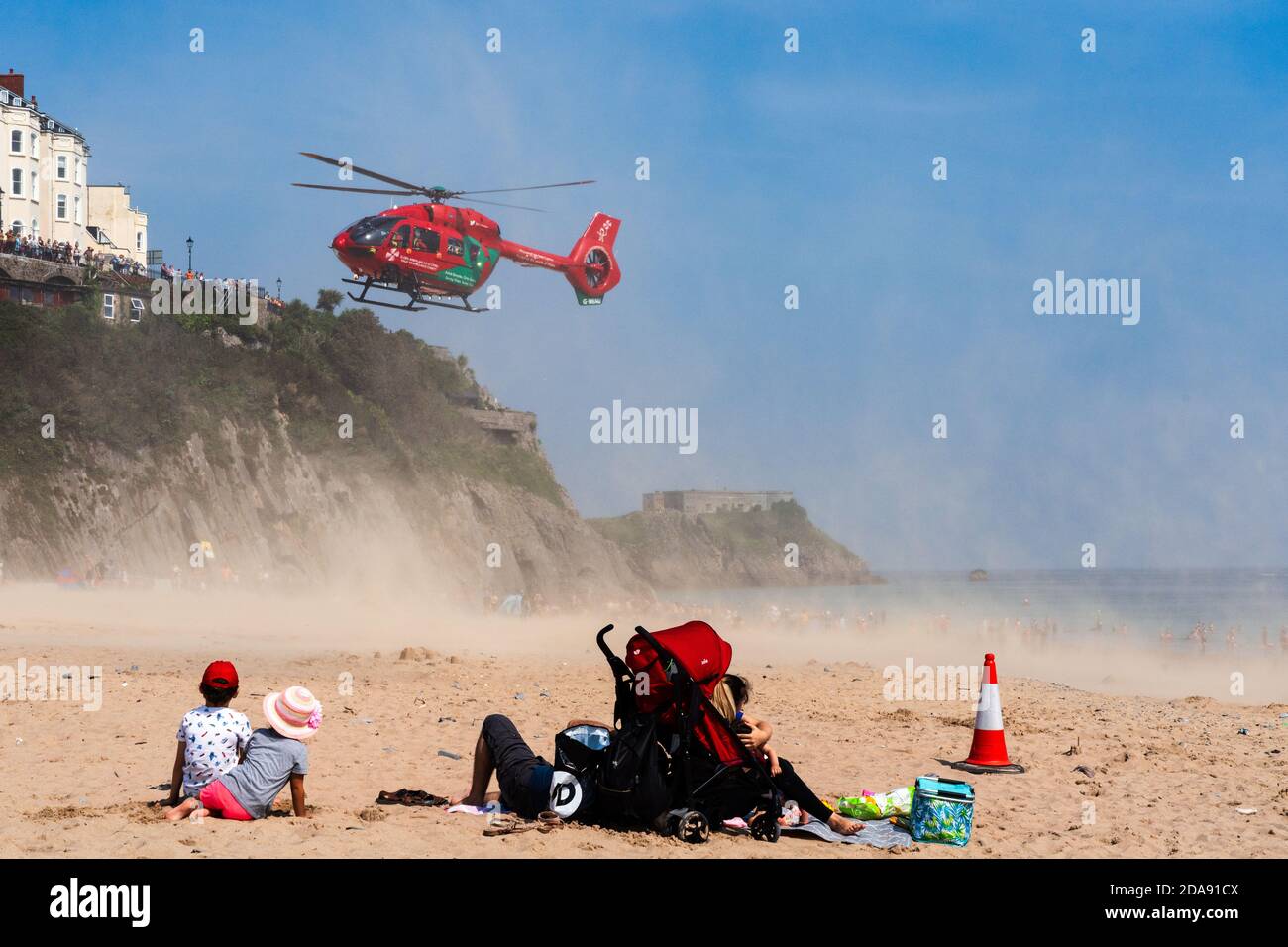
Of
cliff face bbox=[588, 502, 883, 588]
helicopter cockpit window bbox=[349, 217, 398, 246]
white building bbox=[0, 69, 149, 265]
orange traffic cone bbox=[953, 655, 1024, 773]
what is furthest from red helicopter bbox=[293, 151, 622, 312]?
cliff face bbox=[588, 502, 883, 588]

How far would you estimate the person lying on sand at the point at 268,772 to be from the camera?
6906 millimetres

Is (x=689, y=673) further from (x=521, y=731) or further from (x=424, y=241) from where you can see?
(x=424, y=241)

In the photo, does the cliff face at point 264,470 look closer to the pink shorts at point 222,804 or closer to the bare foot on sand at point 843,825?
the pink shorts at point 222,804

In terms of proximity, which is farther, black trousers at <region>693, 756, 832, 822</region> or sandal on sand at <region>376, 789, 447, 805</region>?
sandal on sand at <region>376, 789, 447, 805</region>

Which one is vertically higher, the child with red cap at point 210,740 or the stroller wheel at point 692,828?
the child with red cap at point 210,740

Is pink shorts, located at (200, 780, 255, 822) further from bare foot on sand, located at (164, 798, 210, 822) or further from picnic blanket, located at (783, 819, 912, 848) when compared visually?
picnic blanket, located at (783, 819, 912, 848)

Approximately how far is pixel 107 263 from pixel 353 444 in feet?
46.0

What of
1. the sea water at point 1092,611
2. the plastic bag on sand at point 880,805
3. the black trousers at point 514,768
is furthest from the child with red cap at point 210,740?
the sea water at point 1092,611

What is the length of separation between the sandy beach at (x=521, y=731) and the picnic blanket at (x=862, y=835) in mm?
98

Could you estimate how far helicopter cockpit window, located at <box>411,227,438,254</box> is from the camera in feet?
102

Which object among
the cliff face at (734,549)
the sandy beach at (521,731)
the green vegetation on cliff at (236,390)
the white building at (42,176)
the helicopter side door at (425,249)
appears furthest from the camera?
the cliff face at (734,549)

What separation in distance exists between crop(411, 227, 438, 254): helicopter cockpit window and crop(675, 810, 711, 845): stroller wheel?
26.4 metres
